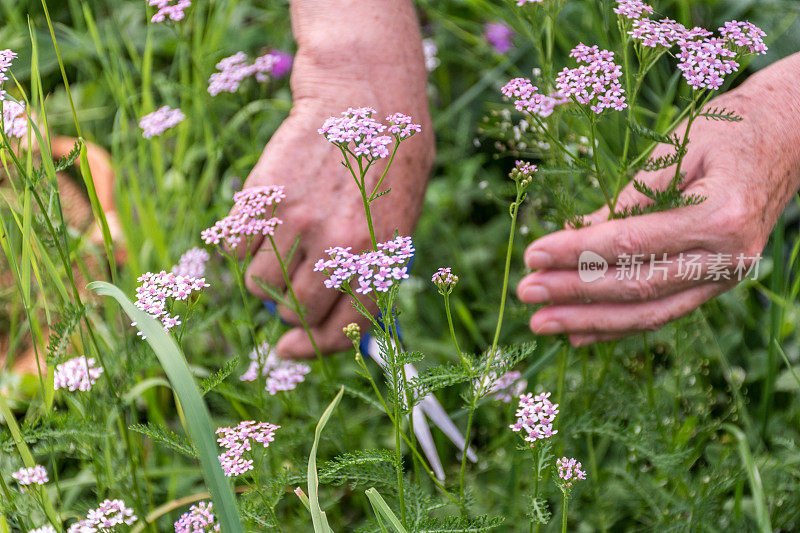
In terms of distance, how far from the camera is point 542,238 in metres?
1.34

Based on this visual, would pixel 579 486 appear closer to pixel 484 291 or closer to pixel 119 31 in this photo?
pixel 484 291

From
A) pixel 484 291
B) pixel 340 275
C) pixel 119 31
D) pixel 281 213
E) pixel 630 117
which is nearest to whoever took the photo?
pixel 340 275

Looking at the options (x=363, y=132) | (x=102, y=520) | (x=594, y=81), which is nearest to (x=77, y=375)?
(x=102, y=520)

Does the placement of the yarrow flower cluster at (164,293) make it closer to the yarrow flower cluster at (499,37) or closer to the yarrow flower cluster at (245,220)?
the yarrow flower cluster at (245,220)

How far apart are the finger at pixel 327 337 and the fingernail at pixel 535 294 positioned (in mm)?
296

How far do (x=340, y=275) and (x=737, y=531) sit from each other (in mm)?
966

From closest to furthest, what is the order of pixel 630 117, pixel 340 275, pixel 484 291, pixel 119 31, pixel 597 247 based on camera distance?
pixel 340 275 < pixel 630 117 < pixel 597 247 < pixel 484 291 < pixel 119 31

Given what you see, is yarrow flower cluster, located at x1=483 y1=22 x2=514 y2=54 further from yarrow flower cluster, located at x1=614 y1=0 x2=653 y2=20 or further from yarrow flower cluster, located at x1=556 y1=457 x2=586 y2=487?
yarrow flower cluster, located at x1=556 y1=457 x2=586 y2=487

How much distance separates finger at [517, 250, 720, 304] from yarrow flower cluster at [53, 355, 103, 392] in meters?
0.79

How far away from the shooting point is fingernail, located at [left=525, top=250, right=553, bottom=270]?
4.38ft

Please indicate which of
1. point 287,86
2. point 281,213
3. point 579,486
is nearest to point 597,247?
point 579,486

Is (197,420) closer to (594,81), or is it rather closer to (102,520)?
(102,520)

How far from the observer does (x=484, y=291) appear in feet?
7.41

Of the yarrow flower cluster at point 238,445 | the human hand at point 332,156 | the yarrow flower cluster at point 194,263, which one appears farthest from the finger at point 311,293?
the yarrow flower cluster at point 238,445
